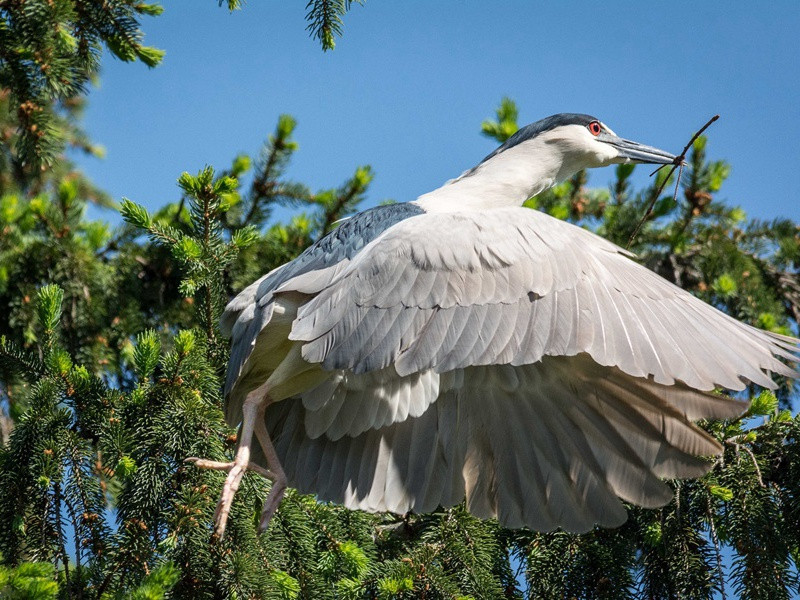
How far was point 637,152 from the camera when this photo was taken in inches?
148

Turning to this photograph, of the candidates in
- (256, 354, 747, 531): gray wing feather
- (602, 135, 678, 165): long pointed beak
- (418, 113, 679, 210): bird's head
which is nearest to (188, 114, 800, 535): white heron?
(256, 354, 747, 531): gray wing feather

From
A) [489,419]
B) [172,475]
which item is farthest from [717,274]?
[172,475]

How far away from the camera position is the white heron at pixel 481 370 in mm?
2471

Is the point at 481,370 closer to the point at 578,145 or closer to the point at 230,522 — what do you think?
the point at 230,522

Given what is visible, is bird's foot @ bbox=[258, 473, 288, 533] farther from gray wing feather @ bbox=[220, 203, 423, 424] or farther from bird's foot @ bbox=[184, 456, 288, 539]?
gray wing feather @ bbox=[220, 203, 423, 424]

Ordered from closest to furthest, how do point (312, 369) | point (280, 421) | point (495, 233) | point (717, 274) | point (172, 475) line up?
point (172, 475), point (495, 233), point (312, 369), point (280, 421), point (717, 274)

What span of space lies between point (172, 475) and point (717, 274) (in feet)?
8.06

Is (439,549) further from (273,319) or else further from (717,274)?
(717,274)

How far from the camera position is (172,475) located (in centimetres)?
252

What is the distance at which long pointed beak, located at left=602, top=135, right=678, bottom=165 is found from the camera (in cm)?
369

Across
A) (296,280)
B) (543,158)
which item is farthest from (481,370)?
(543,158)

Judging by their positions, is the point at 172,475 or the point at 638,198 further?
the point at 638,198

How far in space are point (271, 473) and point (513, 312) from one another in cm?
84

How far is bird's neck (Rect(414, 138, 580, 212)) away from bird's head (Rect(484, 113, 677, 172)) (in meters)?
0.01
